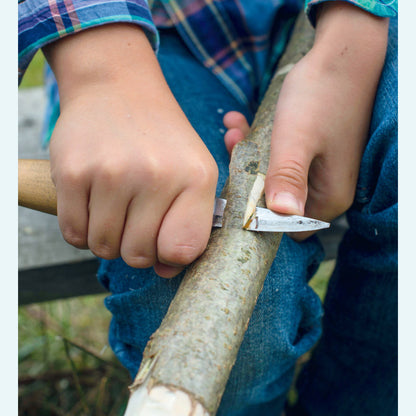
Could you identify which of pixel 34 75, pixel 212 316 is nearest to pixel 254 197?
pixel 212 316

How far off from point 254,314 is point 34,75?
273cm

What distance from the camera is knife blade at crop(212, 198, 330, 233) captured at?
72cm

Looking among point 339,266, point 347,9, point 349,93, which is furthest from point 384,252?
point 347,9

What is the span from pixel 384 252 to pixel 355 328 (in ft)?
1.08

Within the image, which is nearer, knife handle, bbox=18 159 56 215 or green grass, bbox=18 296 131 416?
knife handle, bbox=18 159 56 215

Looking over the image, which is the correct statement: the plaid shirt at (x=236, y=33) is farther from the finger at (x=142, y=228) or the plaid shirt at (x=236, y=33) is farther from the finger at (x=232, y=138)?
the finger at (x=142, y=228)

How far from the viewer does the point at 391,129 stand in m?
0.86

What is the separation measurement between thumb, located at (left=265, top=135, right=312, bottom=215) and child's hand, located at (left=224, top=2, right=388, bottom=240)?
0.02 meters

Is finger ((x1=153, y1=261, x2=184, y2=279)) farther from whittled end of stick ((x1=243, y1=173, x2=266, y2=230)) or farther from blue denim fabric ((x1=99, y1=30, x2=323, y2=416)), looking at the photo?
whittled end of stick ((x1=243, y1=173, x2=266, y2=230))

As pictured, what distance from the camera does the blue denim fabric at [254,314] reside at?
87 cm

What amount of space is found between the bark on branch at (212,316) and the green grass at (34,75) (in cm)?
247

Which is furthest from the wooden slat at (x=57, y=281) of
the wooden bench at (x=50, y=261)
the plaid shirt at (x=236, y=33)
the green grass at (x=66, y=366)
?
the plaid shirt at (x=236, y=33)

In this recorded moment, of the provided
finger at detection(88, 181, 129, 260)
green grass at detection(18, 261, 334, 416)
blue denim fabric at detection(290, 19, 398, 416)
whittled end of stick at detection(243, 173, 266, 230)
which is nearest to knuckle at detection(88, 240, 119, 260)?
finger at detection(88, 181, 129, 260)

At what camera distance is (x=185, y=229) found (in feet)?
2.21
